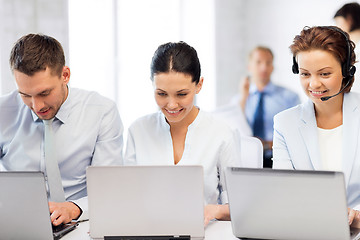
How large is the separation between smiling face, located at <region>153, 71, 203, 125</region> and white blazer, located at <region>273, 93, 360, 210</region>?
428mm

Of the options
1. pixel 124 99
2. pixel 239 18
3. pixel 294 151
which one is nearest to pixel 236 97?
pixel 239 18

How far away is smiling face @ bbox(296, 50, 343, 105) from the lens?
1825 mm

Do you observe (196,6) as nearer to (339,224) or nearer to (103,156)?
(103,156)

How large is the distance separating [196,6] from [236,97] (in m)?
1.16

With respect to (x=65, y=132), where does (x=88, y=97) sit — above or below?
above

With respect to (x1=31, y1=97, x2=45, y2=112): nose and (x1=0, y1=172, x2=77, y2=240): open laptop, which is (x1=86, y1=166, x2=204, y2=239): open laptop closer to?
(x1=0, y1=172, x2=77, y2=240): open laptop

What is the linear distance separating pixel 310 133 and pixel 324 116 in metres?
0.10

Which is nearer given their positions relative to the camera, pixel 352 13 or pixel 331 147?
pixel 331 147

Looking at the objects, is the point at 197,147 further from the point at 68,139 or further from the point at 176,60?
the point at 68,139

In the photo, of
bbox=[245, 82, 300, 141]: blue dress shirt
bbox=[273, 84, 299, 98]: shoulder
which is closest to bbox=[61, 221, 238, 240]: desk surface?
bbox=[245, 82, 300, 141]: blue dress shirt

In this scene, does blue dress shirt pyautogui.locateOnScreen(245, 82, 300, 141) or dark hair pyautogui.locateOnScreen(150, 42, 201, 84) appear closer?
dark hair pyautogui.locateOnScreen(150, 42, 201, 84)

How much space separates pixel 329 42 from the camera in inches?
72.4

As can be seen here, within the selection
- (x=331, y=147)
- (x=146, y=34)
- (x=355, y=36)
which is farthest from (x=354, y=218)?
(x=146, y=34)

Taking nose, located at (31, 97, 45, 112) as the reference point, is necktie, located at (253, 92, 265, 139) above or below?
below
